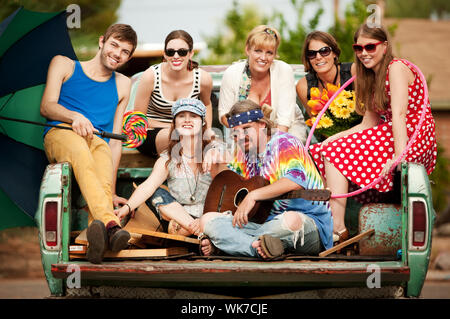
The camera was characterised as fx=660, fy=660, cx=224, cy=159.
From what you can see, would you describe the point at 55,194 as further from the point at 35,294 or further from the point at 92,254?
the point at 35,294

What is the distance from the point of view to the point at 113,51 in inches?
184

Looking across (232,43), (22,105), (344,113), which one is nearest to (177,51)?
(22,105)

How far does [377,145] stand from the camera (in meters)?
4.45

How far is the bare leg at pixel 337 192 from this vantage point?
175 inches

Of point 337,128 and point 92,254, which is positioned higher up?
point 337,128

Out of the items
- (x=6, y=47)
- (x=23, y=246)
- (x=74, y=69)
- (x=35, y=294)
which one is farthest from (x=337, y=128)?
(x=23, y=246)

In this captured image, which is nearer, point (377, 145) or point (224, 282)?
point (224, 282)

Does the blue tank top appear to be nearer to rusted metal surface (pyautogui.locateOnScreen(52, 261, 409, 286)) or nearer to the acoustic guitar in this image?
the acoustic guitar

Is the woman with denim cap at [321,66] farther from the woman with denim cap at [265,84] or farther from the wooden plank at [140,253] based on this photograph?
the wooden plank at [140,253]

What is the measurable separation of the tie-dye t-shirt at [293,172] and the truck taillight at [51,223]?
50.3 inches

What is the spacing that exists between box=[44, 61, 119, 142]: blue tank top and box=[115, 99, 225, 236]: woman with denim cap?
491 millimetres

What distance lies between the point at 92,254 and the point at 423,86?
2.42 m

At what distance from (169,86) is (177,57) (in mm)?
248

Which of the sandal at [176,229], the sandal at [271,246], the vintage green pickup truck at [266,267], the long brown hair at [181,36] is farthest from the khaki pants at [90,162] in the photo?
the long brown hair at [181,36]
